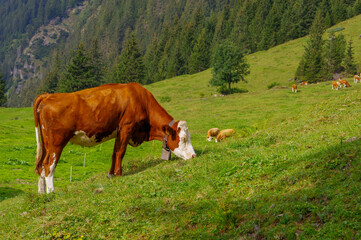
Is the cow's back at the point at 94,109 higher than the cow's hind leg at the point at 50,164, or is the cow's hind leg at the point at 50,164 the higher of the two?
the cow's back at the point at 94,109

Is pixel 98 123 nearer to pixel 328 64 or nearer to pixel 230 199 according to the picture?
pixel 230 199

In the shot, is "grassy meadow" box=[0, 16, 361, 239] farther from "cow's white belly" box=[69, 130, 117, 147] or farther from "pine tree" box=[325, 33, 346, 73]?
"pine tree" box=[325, 33, 346, 73]

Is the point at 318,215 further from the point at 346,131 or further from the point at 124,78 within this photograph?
the point at 124,78

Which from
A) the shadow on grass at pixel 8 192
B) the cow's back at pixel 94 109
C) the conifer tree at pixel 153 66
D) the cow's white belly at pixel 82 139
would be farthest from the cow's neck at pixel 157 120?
the conifer tree at pixel 153 66

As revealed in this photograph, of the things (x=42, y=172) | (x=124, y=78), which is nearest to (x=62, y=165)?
(x=42, y=172)

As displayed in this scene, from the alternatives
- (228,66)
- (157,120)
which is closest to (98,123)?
(157,120)

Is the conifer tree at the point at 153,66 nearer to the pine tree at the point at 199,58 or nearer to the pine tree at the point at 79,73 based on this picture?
the pine tree at the point at 199,58

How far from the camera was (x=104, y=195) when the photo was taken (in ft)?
28.8

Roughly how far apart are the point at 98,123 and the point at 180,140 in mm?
2860

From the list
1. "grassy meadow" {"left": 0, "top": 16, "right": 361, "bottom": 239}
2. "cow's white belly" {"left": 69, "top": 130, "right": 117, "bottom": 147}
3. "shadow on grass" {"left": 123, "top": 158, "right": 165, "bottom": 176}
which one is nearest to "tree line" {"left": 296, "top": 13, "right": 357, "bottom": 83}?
"grassy meadow" {"left": 0, "top": 16, "right": 361, "bottom": 239}

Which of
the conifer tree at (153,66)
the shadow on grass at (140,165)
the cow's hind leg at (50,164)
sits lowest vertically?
the conifer tree at (153,66)

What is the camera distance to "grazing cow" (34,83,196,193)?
10.4 metres

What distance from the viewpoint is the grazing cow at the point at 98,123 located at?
10.4 meters

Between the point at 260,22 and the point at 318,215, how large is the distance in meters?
137
